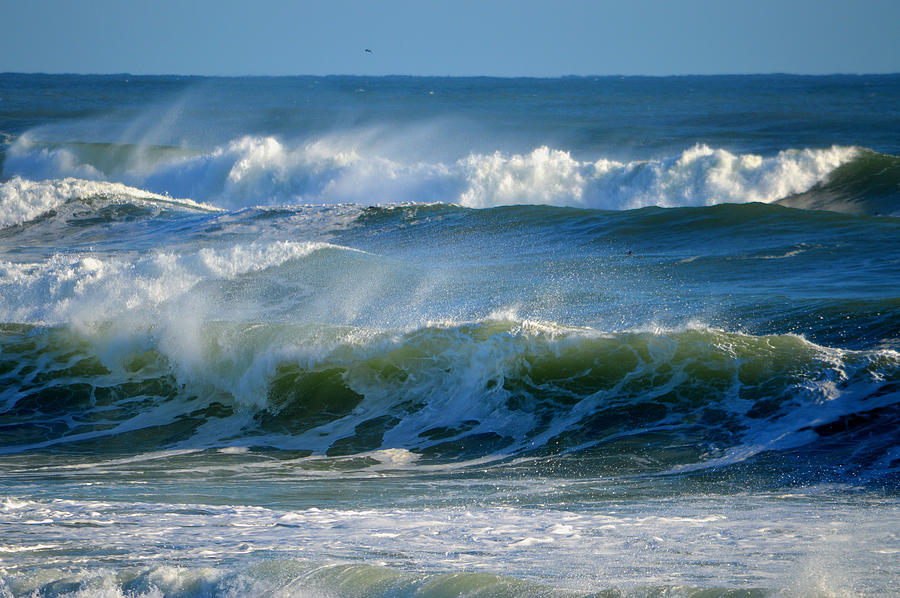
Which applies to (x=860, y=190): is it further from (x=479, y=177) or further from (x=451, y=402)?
(x=451, y=402)

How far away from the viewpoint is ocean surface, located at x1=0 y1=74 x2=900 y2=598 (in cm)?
501

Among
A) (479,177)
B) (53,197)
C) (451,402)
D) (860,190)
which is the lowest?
(451,402)

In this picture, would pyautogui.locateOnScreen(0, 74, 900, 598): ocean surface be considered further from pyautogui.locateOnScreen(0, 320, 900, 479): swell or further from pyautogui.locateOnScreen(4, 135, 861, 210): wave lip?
pyautogui.locateOnScreen(4, 135, 861, 210): wave lip

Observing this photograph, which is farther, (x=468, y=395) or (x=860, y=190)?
(x=860, y=190)

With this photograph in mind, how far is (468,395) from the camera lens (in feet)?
32.1

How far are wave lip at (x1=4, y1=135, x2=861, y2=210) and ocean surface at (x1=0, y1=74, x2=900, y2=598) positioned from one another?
3.34 meters

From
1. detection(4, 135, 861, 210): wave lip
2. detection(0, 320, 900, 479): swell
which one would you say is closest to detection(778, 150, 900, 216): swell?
detection(4, 135, 861, 210): wave lip

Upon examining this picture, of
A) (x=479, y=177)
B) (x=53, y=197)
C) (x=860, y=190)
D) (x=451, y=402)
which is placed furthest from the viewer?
(x=479, y=177)

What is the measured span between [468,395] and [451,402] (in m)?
0.20

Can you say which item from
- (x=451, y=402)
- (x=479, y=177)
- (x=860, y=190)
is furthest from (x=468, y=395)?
(x=479, y=177)

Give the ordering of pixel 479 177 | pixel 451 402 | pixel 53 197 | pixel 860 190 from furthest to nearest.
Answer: pixel 479 177
pixel 53 197
pixel 860 190
pixel 451 402

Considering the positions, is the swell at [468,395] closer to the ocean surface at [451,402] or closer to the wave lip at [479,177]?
the ocean surface at [451,402]

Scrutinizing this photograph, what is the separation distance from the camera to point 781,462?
750cm

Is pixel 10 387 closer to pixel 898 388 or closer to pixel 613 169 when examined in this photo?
pixel 898 388
